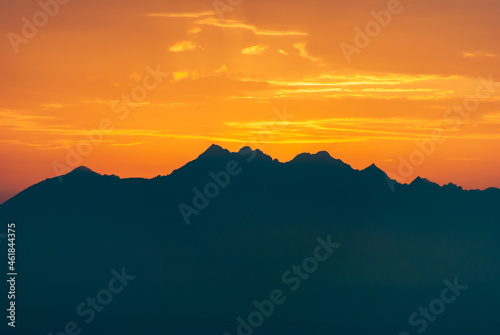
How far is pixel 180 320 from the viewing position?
178625mm

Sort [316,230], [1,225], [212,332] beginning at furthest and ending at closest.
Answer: [316,230], [1,225], [212,332]

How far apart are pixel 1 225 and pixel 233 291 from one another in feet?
215

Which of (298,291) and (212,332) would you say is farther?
(298,291)

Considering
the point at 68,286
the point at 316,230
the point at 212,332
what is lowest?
the point at 212,332

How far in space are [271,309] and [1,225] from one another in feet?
252

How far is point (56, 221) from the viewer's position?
19312cm

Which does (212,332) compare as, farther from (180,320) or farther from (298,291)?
(298,291)

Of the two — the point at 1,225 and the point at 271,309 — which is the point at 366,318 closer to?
the point at 271,309

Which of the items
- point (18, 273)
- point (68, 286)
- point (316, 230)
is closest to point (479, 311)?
point (316, 230)

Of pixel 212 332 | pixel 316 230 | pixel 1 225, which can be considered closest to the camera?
pixel 212 332

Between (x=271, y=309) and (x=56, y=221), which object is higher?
(x=56, y=221)

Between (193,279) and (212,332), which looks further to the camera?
(193,279)

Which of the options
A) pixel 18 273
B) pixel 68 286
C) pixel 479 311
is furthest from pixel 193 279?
pixel 479 311

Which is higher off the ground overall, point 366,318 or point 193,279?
point 193,279
